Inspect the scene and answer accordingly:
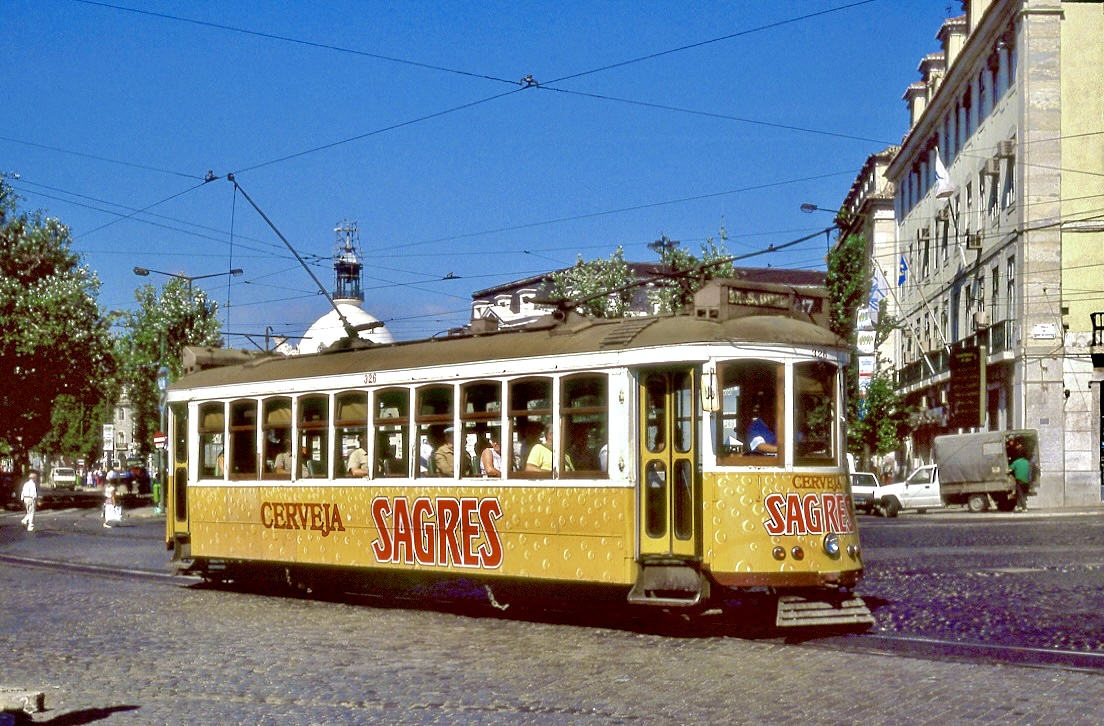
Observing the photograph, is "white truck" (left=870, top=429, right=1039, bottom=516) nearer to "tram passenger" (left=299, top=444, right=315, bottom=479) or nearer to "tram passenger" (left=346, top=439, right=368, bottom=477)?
"tram passenger" (left=299, top=444, right=315, bottom=479)

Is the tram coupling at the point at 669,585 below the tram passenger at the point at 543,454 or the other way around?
below

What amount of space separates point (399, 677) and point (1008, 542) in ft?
59.3

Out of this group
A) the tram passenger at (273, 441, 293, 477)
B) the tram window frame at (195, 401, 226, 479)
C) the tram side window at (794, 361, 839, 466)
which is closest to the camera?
the tram side window at (794, 361, 839, 466)

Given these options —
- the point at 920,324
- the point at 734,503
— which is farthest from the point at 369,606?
the point at 920,324

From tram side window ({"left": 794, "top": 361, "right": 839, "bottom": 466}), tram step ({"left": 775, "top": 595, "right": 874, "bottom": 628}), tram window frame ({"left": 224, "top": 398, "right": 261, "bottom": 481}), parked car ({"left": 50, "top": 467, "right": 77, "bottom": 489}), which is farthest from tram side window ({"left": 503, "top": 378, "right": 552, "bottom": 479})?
parked car ({"left": 50, "top": 467, "right": 77, "bottom": 489})

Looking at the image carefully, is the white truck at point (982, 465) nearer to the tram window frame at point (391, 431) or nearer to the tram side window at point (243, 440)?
the tram side window at point (243, 440)

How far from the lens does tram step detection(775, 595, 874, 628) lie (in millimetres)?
12867

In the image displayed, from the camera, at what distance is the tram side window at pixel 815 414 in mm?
13422

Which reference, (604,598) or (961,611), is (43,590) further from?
(961,611)

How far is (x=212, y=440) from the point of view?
63.7 ft

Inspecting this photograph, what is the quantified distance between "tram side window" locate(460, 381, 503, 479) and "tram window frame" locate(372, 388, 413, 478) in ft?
3.00

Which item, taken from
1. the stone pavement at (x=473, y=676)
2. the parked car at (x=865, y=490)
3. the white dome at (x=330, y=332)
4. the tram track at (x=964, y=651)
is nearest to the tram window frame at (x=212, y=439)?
the stone pavement at (x=473, y=676)

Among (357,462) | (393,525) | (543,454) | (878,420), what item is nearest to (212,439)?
(357,462)

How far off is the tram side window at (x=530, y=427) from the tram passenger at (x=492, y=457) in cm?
13
